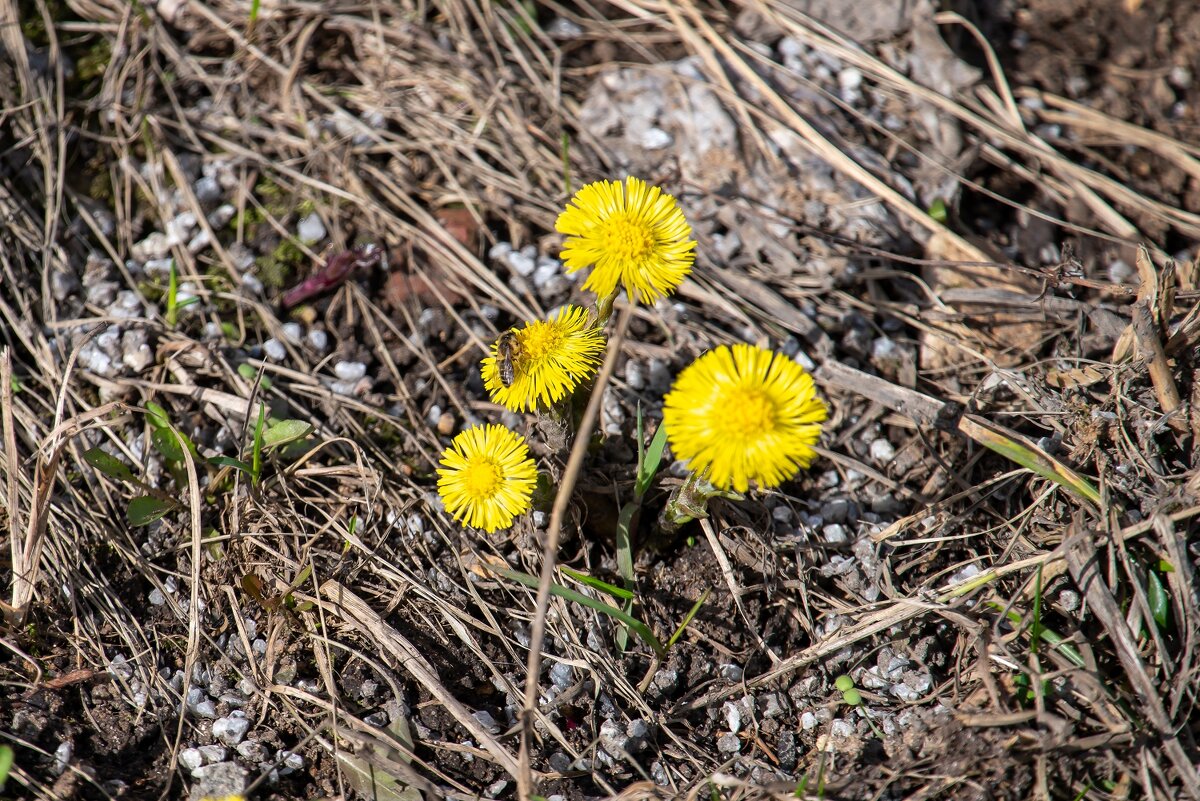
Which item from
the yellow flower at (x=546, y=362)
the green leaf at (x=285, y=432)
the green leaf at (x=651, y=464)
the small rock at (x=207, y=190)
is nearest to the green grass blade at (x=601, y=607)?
the green leaf at (x=651, y=464)

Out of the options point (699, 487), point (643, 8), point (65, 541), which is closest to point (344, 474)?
point (65, 541)

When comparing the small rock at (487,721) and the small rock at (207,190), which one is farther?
the small rock at (207,190)

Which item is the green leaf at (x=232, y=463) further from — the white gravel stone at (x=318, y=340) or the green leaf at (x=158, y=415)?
the white gravel stone at (x=318, y=340)

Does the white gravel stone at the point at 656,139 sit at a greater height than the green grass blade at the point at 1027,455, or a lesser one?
greater

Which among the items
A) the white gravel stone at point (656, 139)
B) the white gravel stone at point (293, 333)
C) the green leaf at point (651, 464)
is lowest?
the white gravel stone at point (293, 333)

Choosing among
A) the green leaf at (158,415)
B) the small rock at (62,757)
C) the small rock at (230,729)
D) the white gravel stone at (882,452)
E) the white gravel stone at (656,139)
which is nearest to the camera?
the small rock at (62,757)

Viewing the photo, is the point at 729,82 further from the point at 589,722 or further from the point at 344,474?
the point at 589,722
